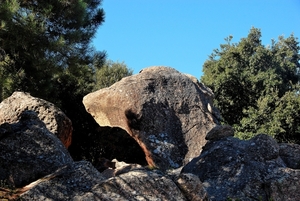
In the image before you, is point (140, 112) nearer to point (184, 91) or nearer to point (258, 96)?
point (184, 91)

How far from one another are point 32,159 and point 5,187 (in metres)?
1.32

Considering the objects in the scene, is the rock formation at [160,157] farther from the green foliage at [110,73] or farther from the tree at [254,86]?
the green foliage at [110,73]

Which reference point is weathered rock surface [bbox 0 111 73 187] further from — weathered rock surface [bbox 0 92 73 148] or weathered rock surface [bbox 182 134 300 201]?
weathered rock surface [bbox 182 134 300 201]

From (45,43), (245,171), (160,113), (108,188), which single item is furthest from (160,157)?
(108,188)

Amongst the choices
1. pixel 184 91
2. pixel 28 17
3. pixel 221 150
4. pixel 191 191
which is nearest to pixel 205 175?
pixel 221 150

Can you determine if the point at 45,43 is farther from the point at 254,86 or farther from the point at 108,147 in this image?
the point at 254,86

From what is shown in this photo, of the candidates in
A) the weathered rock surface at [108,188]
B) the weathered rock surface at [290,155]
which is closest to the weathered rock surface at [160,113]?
the weathered rock surface at [290,155]

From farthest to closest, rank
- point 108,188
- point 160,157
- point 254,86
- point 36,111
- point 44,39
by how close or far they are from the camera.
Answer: point 254,86
point 44,39
point 160,157
point 36,111
point 108,188

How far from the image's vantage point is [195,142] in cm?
1307

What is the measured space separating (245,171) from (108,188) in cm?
372

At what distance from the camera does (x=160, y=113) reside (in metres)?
13.2

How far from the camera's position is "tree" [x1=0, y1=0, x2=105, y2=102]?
38.8 feet

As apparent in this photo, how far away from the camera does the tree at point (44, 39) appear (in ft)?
38.8

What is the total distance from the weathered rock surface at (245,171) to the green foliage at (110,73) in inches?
623
